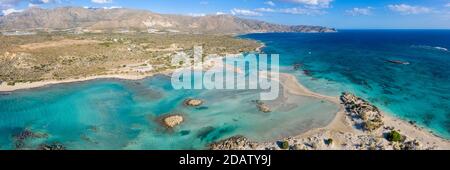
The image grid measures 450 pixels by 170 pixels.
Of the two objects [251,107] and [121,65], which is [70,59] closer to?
[121,65]

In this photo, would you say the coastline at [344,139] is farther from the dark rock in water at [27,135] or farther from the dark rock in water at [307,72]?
the dark rock in water at [307,72]

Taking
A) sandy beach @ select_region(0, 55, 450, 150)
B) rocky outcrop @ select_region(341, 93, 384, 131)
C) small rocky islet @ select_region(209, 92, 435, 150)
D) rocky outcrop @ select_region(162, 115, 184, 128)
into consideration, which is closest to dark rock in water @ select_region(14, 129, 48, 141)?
rocky outcrop @ select_region(162, 115, 184, 128)

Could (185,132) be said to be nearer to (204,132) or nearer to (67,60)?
(204,132)

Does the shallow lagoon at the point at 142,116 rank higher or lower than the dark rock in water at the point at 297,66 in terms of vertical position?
lower

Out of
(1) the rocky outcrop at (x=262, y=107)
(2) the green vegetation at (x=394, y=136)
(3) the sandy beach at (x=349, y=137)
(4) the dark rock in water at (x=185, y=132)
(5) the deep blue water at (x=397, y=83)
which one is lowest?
(4) the dark rock in water at (x=185, y=132)

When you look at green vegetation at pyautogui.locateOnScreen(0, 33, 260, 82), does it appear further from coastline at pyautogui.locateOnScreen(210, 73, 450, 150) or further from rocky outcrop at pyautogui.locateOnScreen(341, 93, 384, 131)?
coastline at pyautogui.locateOnScreen(210, 73, 450, 150)

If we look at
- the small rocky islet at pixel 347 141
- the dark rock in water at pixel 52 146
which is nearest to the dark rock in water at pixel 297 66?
the small rocky islet at pixel 347 141

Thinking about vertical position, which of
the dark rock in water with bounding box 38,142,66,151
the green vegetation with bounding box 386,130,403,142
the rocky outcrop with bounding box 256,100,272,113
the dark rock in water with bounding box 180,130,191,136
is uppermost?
the rocky outcrop with bounding box 256,100,272,113

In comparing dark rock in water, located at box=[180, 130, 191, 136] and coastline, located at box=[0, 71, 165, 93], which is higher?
coastline, located at box=[0, 71, 165, 93]
